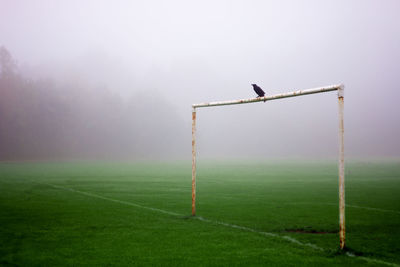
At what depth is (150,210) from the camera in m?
10.2

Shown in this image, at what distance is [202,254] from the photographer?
18.7ft

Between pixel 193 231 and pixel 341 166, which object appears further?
pixel 193 231

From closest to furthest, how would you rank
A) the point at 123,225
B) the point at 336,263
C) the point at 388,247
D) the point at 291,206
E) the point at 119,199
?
the point at 336,263 < the point at 388,247 < the point at 123,225 < the point at 291,206 < the point at 119,199

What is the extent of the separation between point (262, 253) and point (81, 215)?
5430mm

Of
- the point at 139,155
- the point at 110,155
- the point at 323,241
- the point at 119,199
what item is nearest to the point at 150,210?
the point at 119,199

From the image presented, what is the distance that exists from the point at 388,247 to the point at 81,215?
23.1ft

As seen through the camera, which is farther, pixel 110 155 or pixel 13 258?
pixel 110 155

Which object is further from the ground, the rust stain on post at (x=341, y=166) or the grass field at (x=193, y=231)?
the rust stain on post at (x=341, y=166)

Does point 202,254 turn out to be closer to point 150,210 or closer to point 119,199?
point 150,210

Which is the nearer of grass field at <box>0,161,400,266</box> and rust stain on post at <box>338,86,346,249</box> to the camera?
grass field at <box>0,161,400,266</box>

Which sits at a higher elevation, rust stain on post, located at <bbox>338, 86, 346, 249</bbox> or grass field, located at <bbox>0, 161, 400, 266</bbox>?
rust stain on post, located at <bbox>338, 86, 346, 249</bbox>

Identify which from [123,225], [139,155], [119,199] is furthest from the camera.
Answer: [139,155]

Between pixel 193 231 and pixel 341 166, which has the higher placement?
pixel 341 166

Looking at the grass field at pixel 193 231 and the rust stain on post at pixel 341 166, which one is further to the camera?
the rust stain on post at pixel 341 166
